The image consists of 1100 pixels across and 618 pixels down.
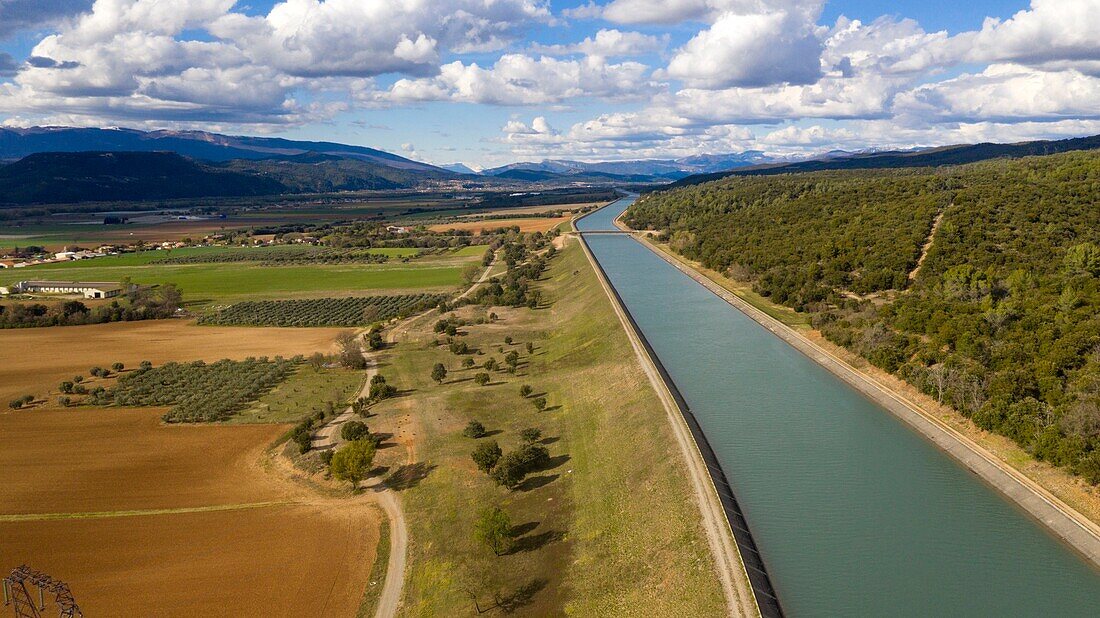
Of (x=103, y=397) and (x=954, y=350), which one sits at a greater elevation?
(x=954, y=350)

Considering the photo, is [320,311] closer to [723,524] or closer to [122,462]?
[122,462]

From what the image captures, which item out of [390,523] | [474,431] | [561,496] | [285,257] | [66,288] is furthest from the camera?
[285,257]

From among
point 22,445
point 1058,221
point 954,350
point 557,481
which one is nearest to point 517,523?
point 557,481

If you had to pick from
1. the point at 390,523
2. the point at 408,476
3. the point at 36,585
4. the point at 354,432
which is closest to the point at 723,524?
the point at 390,523

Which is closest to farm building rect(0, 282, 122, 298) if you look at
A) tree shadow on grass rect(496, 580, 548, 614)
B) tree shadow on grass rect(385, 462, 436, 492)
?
tree shadow on grass rect(385, 462, 436, 492)

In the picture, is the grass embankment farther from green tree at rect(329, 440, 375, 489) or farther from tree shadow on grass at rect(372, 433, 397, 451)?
green tree at rect(329, 440, 375, 489)

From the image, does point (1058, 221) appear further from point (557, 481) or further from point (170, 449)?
point (170, 449)

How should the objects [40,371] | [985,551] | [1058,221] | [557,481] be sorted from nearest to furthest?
[985,551], [557,481], [40,371], [1058,221]
